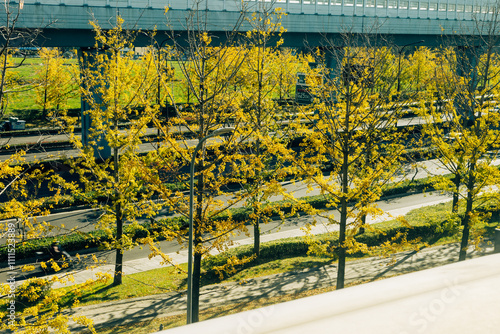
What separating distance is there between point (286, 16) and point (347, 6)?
237 inches

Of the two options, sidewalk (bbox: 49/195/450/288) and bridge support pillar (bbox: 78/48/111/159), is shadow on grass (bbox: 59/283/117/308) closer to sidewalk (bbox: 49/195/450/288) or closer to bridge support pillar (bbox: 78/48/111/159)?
sidewalk (bbox: 49/195/450/288)

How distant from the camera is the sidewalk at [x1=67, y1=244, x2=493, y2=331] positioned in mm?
14953

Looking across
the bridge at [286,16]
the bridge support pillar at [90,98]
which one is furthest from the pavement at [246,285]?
the bridge at [286,16]

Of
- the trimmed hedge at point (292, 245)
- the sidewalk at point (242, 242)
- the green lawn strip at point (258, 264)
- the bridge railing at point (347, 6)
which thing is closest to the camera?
the green lawn strip at point (258, 264)

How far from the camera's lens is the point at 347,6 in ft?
114

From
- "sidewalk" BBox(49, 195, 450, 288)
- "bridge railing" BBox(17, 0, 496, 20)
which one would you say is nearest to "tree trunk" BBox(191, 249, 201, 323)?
"sidewalk" BBox(49, 195, 450, 288)

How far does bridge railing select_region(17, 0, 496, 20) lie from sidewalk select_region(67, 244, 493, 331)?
12211 millimetres

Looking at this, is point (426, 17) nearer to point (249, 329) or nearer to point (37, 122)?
point (37, 122)

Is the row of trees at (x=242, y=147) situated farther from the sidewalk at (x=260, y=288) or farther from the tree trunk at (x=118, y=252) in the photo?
the sidewalk at (x=260, y=288)

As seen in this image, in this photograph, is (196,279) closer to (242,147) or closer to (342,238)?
(342,238)

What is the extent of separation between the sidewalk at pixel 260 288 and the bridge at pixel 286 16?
8.79m

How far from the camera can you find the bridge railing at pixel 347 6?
25.8 m

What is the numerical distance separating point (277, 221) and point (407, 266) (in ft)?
24.8

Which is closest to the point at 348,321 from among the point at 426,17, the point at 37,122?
the point at 426,17
